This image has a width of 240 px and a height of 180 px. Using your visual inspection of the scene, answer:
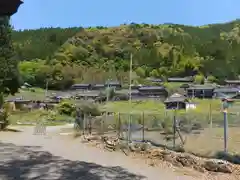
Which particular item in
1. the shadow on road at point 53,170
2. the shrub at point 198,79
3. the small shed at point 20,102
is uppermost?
the shrub at point 198,79

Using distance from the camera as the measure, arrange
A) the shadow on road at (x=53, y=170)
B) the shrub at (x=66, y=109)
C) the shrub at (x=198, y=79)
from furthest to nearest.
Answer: the shrub at (x=198, y=79), the shrub at (x=66, y=109), the shadow on road at (x=53, y=170)

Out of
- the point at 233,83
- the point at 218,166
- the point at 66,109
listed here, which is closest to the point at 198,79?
the point at 233,83

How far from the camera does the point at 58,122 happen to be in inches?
1938

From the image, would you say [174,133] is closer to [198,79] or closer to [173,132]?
[173,132]

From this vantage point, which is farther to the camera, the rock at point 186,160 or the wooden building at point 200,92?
the wooden building at point 200,92

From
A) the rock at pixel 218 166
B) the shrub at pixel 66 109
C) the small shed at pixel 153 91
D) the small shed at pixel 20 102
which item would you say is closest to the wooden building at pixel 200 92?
the small shed at pixel 153 91

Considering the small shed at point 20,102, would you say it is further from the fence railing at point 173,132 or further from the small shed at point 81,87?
the fence railing at point 173,132

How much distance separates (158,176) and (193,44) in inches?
6052

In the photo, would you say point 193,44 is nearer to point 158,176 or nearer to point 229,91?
point 229,91

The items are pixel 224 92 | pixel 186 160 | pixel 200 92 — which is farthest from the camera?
pixel 200 92

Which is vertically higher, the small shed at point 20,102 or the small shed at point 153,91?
the small shed at point 153,91

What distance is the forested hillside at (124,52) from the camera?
135500 millimetres

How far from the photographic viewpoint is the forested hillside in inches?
5335

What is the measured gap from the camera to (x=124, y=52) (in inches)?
6575
